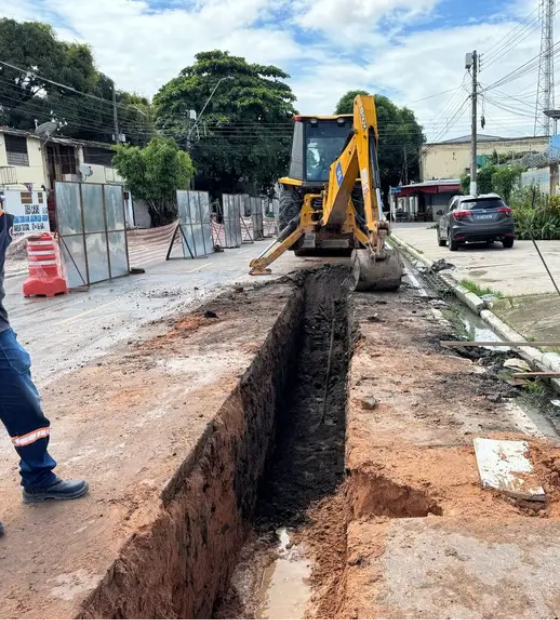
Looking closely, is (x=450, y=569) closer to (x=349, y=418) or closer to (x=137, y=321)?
(x=349, y=418)

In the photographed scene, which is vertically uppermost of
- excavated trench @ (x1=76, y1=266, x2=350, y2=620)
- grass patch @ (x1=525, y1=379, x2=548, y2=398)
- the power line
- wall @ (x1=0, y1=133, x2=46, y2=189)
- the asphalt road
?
the power line

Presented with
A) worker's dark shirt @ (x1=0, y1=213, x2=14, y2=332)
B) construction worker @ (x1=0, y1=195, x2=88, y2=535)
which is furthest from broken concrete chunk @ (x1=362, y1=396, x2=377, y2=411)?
worker's dark shirt @ (x1=0, y1=213, x2=14, y2=332)

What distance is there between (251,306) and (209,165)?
3251 centimetres

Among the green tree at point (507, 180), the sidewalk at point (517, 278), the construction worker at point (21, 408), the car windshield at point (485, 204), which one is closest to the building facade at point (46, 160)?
the car windshield at point (485, 204)

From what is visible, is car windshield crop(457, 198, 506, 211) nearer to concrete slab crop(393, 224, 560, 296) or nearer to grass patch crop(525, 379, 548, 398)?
concrete slab crop(393, 224, 560, 296)

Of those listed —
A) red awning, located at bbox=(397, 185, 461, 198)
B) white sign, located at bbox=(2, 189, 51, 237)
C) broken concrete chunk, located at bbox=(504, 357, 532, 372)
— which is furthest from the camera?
red awning, located at bbox=(397, 185, 461, 198)

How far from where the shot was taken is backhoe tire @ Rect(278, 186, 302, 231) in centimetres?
1420

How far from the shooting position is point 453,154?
52531mm

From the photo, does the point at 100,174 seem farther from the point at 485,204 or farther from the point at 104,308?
the point at 104,308

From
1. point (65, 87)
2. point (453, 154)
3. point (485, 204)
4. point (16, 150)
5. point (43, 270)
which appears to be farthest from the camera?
point (453, 154)

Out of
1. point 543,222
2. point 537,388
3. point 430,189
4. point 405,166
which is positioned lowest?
point 537,388

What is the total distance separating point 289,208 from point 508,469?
36.4ft

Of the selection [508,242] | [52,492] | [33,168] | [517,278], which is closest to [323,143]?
[517,278]

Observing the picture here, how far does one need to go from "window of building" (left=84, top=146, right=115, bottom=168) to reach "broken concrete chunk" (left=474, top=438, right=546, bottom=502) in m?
34.0
